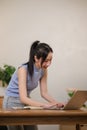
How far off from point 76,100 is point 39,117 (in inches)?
15.7

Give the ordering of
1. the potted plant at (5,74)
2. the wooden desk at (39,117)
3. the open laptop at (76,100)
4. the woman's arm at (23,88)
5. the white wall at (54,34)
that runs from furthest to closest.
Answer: the white wall at (54,34) < the potted plant at (5,74) < the woman's arm at (23,88) < the open laptop at (76,100) < the wooden desk at (39,117)

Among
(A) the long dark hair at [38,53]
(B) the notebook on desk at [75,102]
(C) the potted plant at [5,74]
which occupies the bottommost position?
(B) the notebook on desk at [75,102]

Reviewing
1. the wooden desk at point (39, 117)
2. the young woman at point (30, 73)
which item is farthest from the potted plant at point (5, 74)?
the wooden desk at point (39, 117)

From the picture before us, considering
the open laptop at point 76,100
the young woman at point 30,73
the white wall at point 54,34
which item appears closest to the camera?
the open laptop at point 76,100

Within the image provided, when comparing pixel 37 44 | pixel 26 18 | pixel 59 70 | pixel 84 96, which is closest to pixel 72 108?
pixel 84 96

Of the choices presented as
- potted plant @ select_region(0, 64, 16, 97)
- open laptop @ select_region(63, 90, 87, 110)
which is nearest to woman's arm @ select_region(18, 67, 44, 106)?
open laptop @ select_region(63, 90, 87, 110)

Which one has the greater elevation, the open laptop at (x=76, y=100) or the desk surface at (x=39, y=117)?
the open laptop at (x=76, y=100)

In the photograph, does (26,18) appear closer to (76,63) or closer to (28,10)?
(28,10)

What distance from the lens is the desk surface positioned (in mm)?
1741

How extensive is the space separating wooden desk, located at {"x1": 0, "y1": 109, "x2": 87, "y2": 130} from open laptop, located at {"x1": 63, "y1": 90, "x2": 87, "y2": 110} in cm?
18

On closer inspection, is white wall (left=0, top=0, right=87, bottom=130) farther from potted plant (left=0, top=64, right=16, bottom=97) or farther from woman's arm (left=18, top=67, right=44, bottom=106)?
woman's arm (left=18, top=67, right=44, bottom=106)

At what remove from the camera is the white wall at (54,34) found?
4.26 meters

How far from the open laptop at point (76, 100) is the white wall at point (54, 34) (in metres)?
2.11

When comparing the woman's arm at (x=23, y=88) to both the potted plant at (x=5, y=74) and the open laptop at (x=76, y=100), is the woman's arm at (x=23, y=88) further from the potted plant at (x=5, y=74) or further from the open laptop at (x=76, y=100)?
the potted plant at (x=5, y=74)
